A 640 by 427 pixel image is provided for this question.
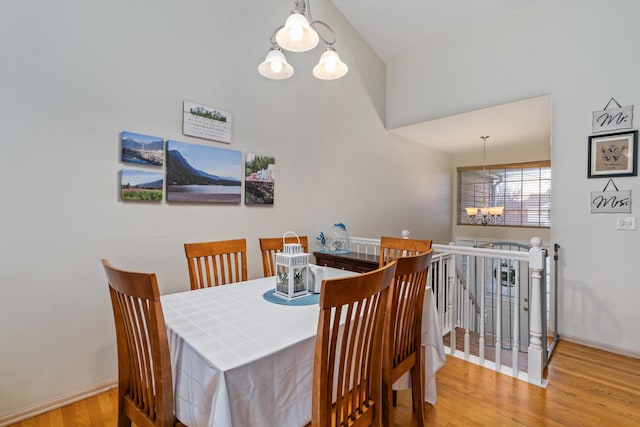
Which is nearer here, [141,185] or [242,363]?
[242,363]

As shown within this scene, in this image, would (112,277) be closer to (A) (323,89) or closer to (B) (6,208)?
(B) (6,208)

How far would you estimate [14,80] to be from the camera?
1.65 m

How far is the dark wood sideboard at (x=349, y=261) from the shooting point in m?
2.73

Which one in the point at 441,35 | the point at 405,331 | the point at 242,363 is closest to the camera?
the point at 242,363

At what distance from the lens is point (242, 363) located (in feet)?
2.94

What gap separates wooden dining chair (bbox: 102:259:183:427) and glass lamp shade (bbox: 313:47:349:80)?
1.54 meters

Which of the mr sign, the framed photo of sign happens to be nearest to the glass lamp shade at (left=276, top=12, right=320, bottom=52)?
the framed photo of sign

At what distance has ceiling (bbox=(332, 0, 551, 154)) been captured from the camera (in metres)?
3.18

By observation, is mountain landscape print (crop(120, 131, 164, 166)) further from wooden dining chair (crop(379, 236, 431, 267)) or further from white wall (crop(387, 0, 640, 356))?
white wall (crop(387, 0, 640, 356))

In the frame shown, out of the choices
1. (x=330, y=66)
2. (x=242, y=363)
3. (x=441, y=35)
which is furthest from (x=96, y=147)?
(x=441, y=35)

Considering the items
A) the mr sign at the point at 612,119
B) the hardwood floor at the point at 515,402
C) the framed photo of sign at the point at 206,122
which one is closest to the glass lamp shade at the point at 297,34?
the framed photo of sign at the point at 206,122

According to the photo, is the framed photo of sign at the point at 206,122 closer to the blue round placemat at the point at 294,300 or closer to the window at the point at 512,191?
the blue round placemat at the point at 294,300

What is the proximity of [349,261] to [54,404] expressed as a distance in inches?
87.8

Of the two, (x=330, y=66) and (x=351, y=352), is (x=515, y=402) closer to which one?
(x=351, y=352)
